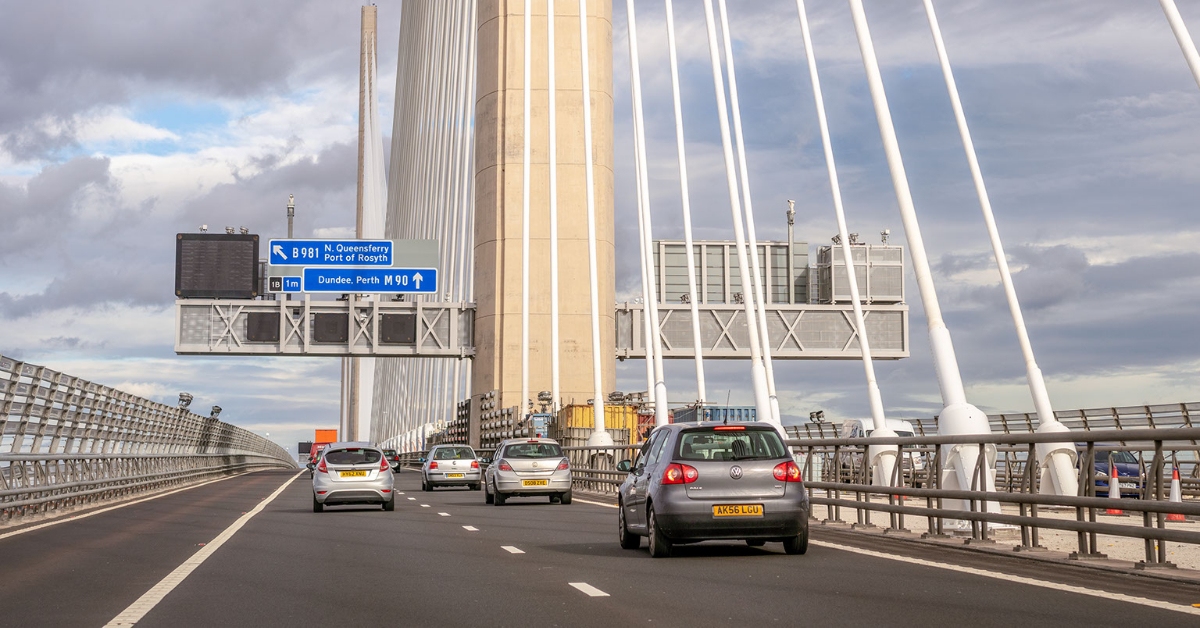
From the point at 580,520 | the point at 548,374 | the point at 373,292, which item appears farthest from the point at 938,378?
the point at 373,292

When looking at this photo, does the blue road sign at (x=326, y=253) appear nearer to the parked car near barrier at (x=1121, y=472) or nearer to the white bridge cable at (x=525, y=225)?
the white bridge cable at (x=525, y=225)

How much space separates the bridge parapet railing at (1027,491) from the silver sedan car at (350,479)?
32.9ft

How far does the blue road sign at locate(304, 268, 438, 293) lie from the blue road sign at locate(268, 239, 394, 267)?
0.35 metres

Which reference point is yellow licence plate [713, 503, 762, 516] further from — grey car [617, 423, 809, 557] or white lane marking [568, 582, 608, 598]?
white lane marking [568, 582, 608, 598]

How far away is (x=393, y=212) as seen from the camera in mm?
128125

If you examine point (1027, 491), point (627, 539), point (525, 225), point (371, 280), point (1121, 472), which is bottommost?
point (627, 539)

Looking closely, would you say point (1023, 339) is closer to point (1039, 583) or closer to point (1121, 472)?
point (1121, 472)

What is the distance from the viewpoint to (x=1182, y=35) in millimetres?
18625

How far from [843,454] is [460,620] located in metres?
11.8

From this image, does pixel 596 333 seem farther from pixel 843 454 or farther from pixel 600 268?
pixel 843 454

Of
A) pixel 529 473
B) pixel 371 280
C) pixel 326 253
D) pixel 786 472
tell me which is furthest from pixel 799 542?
pixel 326 253

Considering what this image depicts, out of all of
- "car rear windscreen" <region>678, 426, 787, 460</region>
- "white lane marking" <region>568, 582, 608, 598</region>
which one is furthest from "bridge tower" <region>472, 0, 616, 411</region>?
"white lane marking" <region>568, 582, 608, 598</region>

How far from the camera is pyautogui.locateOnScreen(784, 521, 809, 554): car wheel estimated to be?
1544 centimetres

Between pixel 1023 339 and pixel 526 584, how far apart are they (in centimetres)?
1288
